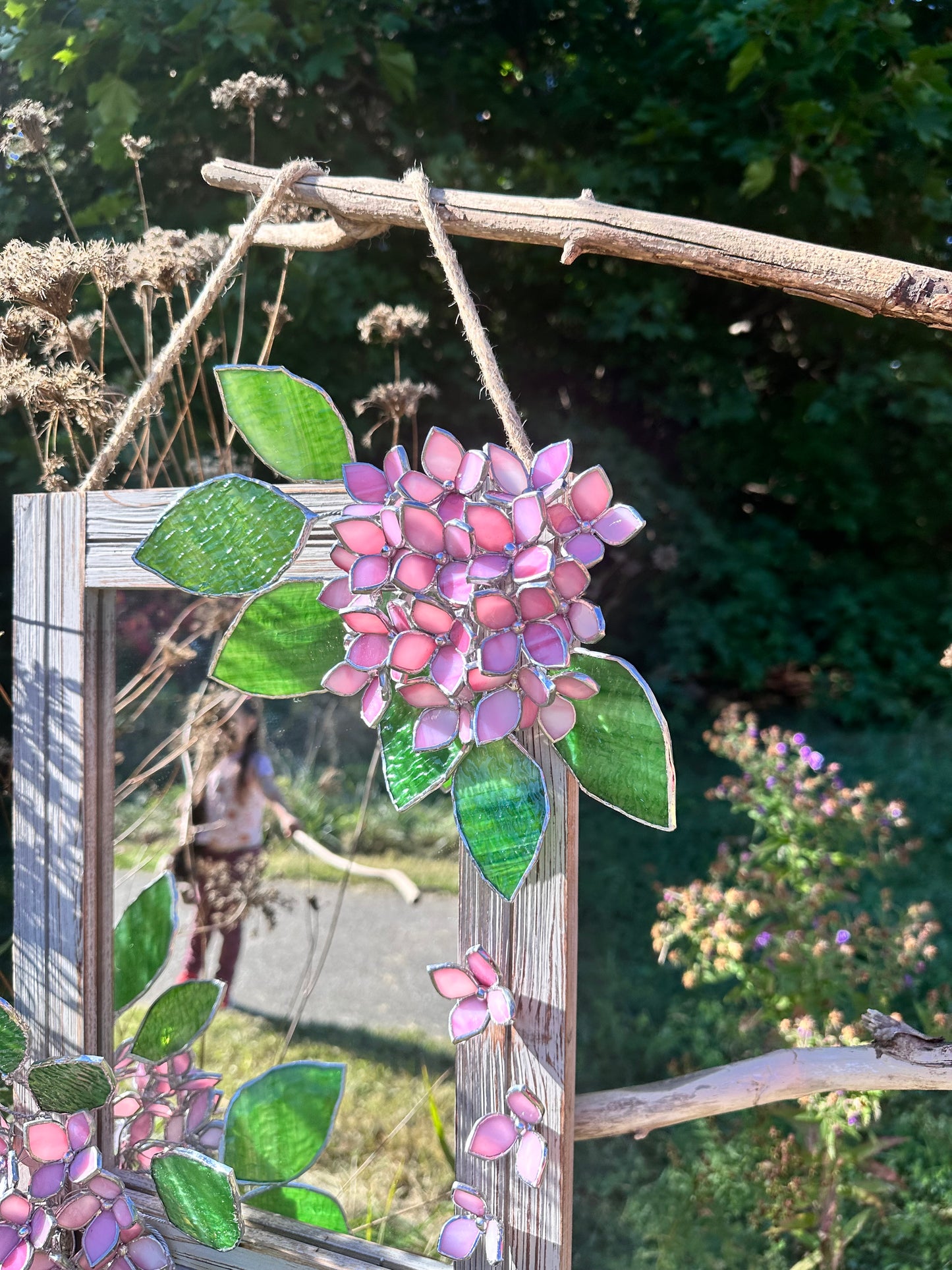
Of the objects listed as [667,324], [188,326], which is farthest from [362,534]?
[667,324]

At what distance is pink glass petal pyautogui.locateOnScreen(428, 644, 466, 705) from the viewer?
60cm

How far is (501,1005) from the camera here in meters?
0.65

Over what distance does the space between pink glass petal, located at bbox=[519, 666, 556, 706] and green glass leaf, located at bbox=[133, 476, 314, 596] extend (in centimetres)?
20

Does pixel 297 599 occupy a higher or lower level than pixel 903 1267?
higher

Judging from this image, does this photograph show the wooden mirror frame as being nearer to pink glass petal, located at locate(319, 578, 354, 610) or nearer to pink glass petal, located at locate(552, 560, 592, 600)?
pink glass petal, located at locate(319, 578, 354, 610)

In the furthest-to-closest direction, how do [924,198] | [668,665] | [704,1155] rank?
[668,665] < [924,198] < [704,1155]

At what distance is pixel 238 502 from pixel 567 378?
3122 millimetres

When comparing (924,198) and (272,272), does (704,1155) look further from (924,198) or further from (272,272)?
(924,198)

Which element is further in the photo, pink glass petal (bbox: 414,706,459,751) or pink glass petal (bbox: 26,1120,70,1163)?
pink glass petal (bbox: 26,1120,70,1163)

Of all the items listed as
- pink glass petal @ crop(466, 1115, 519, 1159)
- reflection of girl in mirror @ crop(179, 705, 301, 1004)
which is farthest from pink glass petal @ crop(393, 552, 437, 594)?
reflection of girl in mirror @ crop(179, 705, 301, 1004)

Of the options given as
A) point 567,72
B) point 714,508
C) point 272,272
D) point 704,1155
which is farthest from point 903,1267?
point 567,72

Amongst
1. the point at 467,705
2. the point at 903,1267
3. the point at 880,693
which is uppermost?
the point at 467,705

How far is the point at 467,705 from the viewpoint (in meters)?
0.61

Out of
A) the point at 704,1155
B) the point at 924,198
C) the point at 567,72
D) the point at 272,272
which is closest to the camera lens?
the point at 704,1155
